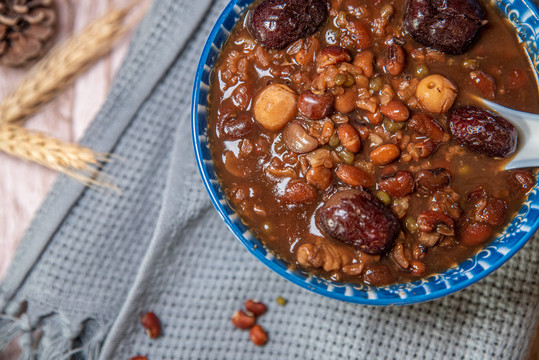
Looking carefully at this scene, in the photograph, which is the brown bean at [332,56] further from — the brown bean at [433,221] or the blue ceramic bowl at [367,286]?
the brown bean at [433,221]

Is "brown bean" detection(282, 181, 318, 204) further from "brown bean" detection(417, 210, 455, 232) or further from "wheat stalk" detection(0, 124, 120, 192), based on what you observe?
"wheat stalk" detection(0, 124, 120, 192)

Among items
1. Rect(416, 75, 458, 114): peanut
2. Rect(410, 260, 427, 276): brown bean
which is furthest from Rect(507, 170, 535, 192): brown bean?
Rect(410, 260, 427, 276): brown bean

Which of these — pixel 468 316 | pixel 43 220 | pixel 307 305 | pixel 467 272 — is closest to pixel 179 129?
pixel 43 220

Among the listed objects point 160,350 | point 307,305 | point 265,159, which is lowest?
point 160,350

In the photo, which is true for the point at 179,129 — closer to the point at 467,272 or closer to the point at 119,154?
the point at 119,154

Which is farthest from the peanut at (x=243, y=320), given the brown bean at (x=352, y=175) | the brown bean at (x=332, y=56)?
the brown bean at (x=332, y=56)

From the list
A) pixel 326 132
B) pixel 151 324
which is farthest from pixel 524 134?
pixel 151 324
